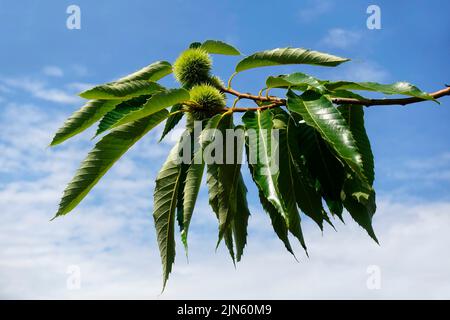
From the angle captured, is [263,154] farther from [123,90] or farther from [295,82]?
[123,90]

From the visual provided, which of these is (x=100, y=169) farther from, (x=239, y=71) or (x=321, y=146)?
(x=321, y=146)

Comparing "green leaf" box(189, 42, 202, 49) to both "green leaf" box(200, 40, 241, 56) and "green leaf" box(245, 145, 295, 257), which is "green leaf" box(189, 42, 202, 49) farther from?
"green leaf" box(245, 145, 295, 257)

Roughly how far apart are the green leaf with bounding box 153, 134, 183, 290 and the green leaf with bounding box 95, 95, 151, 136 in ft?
0.71

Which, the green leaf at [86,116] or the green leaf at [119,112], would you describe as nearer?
the green leaf at [119,112]

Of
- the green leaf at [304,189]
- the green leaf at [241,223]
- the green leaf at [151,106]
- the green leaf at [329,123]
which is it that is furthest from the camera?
the green leaf at [241,223]

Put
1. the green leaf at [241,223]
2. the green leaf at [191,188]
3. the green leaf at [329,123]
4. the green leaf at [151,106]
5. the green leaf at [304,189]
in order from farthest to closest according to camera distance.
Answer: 1. the green leaf at [241,223]
2. the green leaf at [304,189]
3. the green leaf at [191,188]
4. the green leaf at [151,106]
5. the green leaf at [329,123]

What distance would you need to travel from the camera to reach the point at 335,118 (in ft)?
5.42

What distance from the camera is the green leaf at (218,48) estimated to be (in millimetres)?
2068

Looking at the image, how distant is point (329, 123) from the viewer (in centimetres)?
164

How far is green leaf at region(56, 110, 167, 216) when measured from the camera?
1802mm

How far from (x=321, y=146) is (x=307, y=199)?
0.20 metres

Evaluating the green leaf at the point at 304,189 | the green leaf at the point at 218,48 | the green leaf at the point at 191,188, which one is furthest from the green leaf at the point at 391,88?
the green leaf at the point at 191,188

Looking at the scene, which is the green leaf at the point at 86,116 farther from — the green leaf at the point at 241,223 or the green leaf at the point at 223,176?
the green leaf at the point at 241,223

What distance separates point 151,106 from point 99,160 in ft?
0.84
